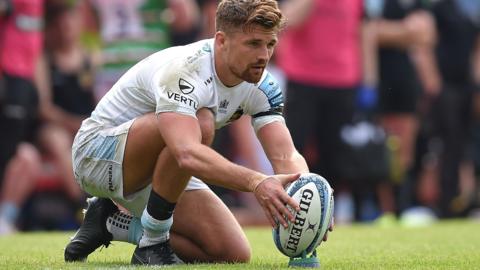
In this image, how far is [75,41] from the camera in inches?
506

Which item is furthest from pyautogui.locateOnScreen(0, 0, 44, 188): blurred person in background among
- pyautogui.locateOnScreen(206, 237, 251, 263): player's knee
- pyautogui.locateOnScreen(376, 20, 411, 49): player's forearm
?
pyautogui.locateOnScreen(206, 237, 251, 263): player's knee

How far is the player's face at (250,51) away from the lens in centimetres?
606

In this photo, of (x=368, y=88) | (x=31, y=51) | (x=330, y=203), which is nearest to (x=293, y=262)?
(x=330, y=203)

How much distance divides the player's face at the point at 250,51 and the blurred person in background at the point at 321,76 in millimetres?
5389

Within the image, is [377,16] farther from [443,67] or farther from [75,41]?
[75,41]

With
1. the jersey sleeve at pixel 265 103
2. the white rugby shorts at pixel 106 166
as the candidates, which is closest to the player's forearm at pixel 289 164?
the jersey sleeve at pixel 265 103

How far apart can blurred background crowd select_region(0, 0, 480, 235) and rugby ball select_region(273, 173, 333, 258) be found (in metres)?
5.62

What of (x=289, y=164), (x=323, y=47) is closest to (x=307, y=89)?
(x=323, y=47)

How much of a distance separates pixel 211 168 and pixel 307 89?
6.00m

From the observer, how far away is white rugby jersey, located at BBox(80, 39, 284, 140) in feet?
19.8

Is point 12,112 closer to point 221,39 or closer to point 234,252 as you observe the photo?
point 234,252

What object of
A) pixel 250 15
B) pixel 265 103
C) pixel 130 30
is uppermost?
pixel 250 15

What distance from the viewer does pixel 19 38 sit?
1109 centimetres

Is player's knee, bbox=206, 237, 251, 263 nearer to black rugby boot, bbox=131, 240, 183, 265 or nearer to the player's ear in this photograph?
black rugby boot, bbox=131, 240, 183, 265
